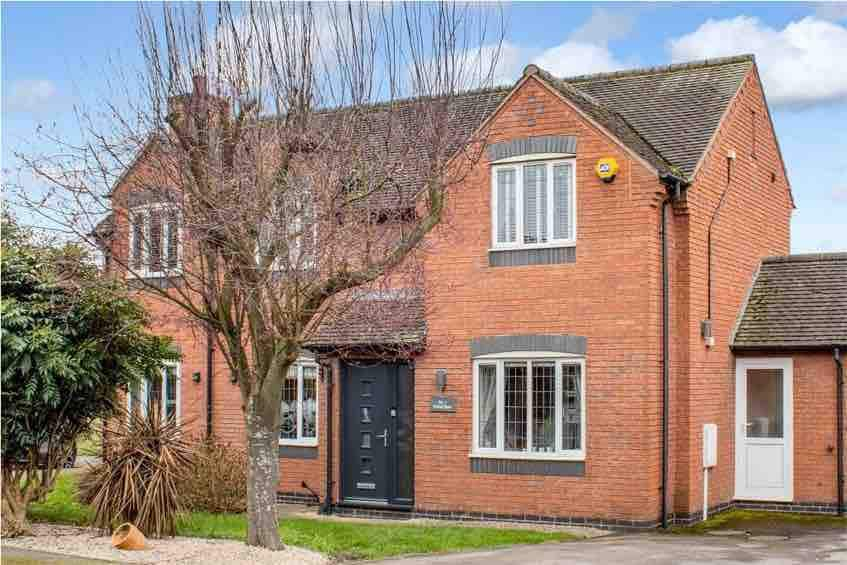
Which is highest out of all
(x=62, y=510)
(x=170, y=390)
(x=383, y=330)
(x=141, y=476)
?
(x=383, y=330)

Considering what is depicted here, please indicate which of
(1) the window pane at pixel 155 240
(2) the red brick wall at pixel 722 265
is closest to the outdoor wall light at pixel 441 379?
(2) the red brick wall at pixel 722 265

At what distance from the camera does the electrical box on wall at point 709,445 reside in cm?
1866

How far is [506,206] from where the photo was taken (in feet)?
61.6

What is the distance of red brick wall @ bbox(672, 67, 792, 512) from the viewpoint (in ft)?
60.5

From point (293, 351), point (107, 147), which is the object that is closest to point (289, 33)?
point (107, 147)

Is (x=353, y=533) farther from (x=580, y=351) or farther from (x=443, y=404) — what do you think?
(x=580, y=351)

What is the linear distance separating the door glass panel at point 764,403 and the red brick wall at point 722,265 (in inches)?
13.8

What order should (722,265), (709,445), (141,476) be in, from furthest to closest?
(722,265)
(709,445)
(141,476)

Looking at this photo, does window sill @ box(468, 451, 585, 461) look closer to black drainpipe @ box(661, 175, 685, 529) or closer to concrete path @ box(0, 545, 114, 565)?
black drainpipe @ box(661, 175, 685, 529)

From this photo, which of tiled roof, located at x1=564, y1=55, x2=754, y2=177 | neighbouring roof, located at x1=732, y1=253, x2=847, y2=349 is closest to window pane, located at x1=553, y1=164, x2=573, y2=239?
tiled roof, located at x1=564, y1=55, x2=754, y2=177

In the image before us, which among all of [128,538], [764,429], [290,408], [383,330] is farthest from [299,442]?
[764,429]

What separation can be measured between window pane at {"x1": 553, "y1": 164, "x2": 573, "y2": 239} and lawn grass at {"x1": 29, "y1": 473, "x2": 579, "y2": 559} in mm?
4576

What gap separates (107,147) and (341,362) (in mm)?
7640

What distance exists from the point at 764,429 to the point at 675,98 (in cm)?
592
